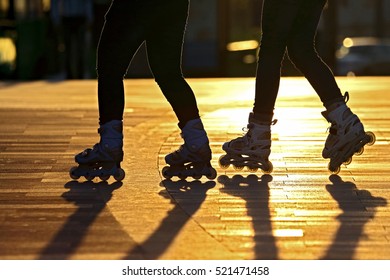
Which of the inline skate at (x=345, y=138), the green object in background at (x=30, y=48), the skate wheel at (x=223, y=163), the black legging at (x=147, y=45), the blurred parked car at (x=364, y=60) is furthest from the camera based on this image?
the blurred parked car at (x=364, y=60)

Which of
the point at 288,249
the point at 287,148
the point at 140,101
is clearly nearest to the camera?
the point at 288,249

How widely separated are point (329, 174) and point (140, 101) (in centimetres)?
468

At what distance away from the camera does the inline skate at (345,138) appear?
21.5 ft

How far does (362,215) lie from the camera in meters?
5.48

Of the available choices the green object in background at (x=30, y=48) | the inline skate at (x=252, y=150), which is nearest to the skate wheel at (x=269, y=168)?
the inline skate at (x=252, y=150)

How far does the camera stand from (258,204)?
5.70 metres

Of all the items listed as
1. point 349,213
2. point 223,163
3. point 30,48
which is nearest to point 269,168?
point 223,163

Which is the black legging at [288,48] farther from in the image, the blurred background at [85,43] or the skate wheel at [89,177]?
the blurred background at [85,43]

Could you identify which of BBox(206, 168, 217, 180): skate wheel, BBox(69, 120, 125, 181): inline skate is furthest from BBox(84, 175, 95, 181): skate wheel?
BBox(206, 168, 217, 180): skate wheel

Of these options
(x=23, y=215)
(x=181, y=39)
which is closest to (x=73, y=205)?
(x=23, y=215)

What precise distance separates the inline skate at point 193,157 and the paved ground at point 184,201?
6 centimetres

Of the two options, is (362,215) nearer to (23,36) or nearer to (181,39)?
(181,39)

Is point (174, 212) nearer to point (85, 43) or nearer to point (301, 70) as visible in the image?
Answer: point (301, 70)

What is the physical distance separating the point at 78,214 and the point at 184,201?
0.53m
